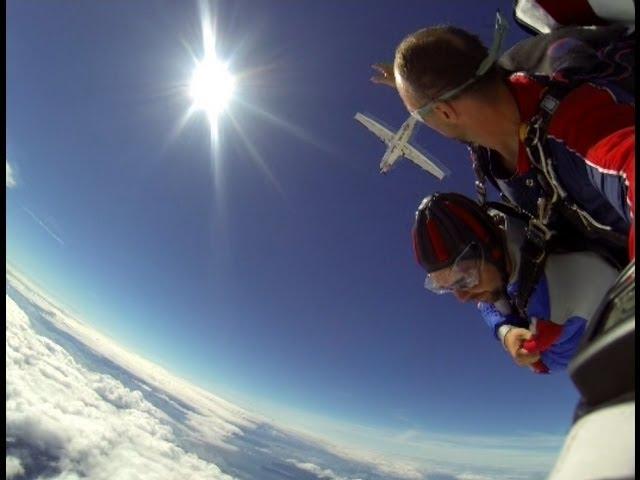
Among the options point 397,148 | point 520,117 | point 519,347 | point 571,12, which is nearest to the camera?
point 520,117

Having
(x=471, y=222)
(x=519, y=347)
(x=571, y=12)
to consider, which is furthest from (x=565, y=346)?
(x=571, y=12)

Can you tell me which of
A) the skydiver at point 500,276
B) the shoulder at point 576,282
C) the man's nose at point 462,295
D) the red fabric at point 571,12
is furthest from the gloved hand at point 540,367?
the red fabric at point 571,12

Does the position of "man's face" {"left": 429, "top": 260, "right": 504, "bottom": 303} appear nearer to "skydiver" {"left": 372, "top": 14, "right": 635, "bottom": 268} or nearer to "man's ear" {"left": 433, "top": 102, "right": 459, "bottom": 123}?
"skydiver" {"left": 372, "top": 14, "right": 635, "bottom": 268}

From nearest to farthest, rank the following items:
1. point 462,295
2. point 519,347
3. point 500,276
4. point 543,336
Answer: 1. point 543,336
2. point 519,347
3. point 500,276
4. point 462,295

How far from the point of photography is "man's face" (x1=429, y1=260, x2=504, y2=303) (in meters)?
3.12

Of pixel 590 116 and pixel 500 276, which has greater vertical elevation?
pixel 500 276

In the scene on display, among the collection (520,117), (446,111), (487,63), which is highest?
(487,63)

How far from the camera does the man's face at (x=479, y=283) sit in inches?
123

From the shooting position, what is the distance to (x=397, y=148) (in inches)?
1692

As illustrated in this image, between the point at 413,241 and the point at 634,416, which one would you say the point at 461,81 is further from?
the point at 634,416

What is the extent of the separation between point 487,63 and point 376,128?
42753 mm

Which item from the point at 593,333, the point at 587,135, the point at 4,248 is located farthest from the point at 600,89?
the point at 4,248

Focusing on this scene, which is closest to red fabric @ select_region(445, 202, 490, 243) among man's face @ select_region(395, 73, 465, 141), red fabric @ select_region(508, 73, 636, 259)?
man's face @ select_region(395, 73, 465, 141)

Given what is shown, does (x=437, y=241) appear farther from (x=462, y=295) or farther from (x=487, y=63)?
(x=487, y=63)
